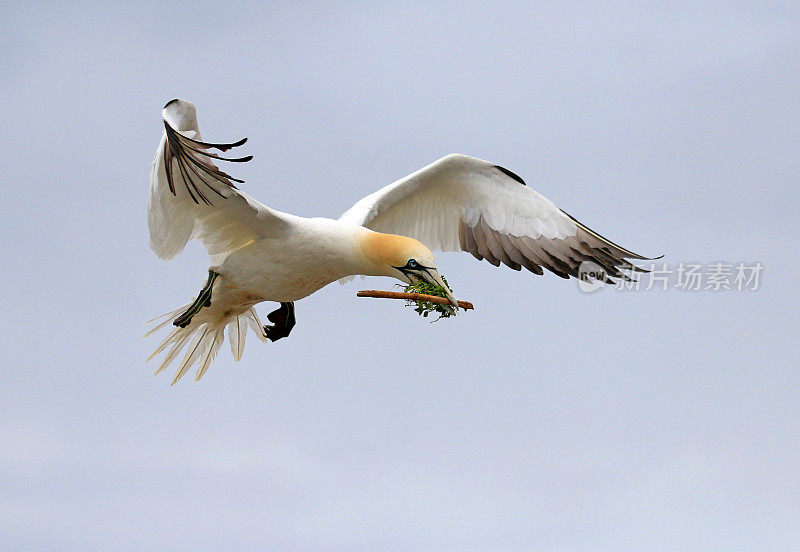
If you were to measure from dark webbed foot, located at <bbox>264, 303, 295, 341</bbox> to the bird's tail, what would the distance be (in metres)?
0.13

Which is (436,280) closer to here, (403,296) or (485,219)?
(403,296)

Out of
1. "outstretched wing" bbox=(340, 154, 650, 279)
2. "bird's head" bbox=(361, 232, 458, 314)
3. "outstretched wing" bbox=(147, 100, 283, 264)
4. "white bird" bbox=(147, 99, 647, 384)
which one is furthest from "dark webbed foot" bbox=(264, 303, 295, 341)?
"bird's head" bbox=(361, 232, 458, 314)

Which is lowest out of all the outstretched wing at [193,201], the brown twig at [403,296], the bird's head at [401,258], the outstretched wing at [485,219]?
the brown twig at [403,296]

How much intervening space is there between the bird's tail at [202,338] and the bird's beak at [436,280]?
2402 millimetres

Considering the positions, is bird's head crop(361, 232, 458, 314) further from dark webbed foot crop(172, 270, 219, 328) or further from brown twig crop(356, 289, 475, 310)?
dark webbed foot crop(172, 270, 219, 328)

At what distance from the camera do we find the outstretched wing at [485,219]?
35.1 ft

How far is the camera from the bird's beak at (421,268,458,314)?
895 cm

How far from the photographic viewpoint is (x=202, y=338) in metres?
11.2

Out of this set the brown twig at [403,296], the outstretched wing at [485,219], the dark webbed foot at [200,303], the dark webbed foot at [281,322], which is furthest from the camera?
the dark webbed foot at [281,322]

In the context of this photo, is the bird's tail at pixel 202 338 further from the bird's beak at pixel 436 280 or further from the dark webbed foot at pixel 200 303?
the bird's beak at pixel 436 280

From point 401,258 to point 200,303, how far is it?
195 centimetres

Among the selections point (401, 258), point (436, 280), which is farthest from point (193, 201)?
point (436, 280)

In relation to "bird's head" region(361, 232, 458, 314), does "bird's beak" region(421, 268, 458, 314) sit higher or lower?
lower

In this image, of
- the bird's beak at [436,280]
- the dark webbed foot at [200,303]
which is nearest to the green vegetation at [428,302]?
the bird's beak at [436,280]
